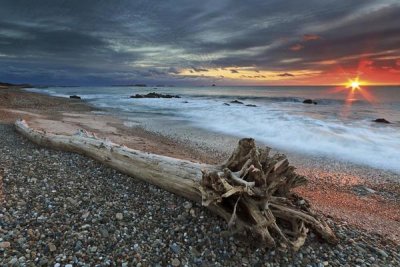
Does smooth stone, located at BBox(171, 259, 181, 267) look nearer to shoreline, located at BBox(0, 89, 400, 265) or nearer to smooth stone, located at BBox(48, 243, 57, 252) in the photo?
shoreline, located at BBox(0, 89, 400, 265)

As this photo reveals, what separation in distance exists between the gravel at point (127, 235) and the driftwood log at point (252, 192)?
16 cm

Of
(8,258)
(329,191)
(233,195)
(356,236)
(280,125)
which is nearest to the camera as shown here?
(8,258)

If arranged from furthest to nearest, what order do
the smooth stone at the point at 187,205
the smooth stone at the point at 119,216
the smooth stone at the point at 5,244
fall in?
the smooth stone at the point at 187,205
the smooth stone at the point at 119,216
the smooth stone at the point at 5,244

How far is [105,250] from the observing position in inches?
126

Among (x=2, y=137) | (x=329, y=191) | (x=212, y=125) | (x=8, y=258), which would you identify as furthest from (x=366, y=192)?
(x=212, y=125)

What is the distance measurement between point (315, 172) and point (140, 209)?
17.5 ft

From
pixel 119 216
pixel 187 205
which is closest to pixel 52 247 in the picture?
pixel 119 216

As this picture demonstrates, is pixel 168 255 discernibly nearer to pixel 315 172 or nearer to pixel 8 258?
pixel 8 258

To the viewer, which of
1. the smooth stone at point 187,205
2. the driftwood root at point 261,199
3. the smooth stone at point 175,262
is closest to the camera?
the smooth stone at point 175,262

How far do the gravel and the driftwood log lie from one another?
16cm

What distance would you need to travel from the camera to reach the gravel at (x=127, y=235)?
10.2 ft

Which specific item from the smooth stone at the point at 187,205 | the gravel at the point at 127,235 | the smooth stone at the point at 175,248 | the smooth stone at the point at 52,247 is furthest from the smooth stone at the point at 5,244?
the smooth stone at the point at 187,205

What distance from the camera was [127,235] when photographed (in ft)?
11.5

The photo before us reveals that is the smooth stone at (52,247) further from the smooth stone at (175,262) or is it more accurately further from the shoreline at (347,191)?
the shoreline at (347,191)
